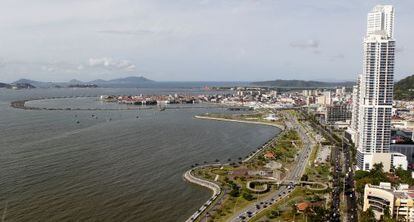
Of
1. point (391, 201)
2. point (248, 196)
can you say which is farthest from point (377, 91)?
point (248, 196)

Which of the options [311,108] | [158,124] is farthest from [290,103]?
[158,124]

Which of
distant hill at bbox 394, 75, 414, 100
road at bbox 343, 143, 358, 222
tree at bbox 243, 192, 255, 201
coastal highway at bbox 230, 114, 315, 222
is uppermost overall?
distant hill at bbox 394, 75, 414, 100

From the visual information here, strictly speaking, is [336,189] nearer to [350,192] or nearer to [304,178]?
[350,192]

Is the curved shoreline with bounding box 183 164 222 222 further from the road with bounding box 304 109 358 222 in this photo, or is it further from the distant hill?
the distant hill

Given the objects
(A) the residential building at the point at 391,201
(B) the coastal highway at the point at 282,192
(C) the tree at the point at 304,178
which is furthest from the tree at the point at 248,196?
(A) the residential building at the point at 391,201

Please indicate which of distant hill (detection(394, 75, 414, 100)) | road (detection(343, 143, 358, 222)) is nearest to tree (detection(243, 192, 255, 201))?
road (detection(343, 143, 358, 222))

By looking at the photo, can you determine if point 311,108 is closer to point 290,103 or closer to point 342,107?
point 290,103

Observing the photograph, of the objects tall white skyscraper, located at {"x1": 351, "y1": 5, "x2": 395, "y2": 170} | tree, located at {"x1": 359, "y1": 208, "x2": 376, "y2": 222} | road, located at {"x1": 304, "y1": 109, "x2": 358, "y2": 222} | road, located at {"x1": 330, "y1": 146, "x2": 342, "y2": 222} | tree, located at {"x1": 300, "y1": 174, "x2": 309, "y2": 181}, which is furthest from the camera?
tall white skyscraper, located at {"x1": 351, "y1": 5, "x2": 395, "y2": 170}

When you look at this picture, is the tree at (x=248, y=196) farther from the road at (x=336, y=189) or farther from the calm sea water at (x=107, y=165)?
the road at (x=336, y=189)
